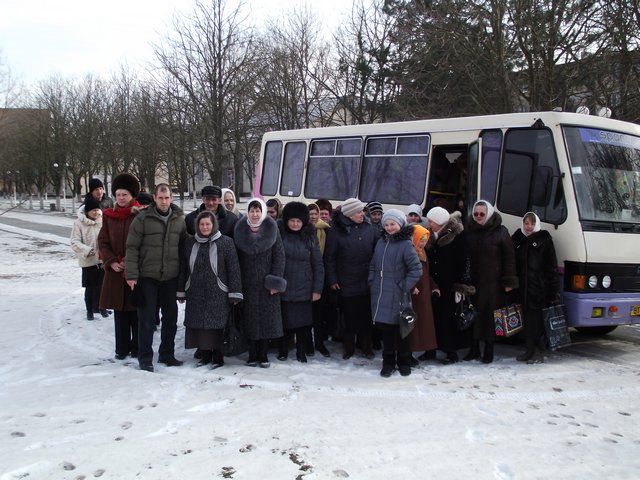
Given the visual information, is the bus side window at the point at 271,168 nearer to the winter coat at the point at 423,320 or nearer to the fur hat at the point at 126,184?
the fur hat at the point at 126,184

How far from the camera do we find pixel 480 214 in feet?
20.3

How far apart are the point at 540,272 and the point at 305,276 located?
257 cm

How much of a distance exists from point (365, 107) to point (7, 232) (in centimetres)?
1727

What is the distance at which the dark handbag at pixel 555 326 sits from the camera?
19.9ft

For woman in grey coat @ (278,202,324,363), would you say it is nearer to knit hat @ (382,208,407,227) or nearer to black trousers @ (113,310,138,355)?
knit hat @ (382,208,407,227)

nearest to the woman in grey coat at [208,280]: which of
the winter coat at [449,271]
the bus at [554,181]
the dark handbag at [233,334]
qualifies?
the dark handbag at [233,334]

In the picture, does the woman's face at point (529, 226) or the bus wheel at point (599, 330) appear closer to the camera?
the woman's face at point (529, 226)

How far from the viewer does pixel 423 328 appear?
19.6ft

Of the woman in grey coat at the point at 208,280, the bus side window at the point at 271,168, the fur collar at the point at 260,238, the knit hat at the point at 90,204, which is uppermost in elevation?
the bus side window at the point at 271,168

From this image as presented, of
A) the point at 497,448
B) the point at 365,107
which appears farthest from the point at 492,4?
the point at 497,448

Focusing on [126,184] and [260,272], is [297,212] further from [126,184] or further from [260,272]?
[126,184]

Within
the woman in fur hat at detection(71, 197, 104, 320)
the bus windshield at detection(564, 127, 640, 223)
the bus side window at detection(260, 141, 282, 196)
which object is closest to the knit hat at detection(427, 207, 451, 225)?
the bus windshield at detection(564, 127, 640, 223)

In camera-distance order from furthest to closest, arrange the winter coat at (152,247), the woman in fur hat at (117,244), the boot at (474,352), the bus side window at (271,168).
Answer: the bus side window at (271,168), the boot at (474,352), the woman in fur hat at (117,244), the winter coat at (152,247)

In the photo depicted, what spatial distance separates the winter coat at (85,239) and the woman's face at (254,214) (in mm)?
3639
